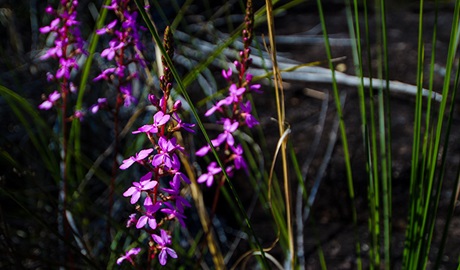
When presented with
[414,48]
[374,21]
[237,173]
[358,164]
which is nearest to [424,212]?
[358,164]

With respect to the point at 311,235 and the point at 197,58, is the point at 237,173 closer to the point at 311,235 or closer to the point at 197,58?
the point at 311,235

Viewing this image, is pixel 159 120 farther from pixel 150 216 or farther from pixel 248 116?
pixel 248 116

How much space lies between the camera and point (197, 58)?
2.26 meters

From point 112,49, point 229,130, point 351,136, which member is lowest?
point 351,136

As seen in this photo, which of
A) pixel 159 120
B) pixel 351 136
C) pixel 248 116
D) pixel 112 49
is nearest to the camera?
pixel 159 120

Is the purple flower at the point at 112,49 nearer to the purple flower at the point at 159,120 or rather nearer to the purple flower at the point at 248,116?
the purple flower at the point at 248,116

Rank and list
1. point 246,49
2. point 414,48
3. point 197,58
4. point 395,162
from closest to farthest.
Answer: point 246,49 → point 395,162 → point 197,58 → point 414,48

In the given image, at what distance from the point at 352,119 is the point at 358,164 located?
0.24m

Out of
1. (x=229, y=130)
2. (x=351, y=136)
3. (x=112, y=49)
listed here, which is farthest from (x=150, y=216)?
(x=351, y=136)

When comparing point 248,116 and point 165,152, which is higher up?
point 165,152

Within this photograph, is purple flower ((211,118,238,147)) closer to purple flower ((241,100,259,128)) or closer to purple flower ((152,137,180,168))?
purple flower ((241,100,259,128))

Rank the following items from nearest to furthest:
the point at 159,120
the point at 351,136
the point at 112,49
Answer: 1. the point at 159,120
2. the point at 112,49
3. the point at 351,136

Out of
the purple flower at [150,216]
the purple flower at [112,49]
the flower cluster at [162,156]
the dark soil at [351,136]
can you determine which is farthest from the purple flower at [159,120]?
the dark soil at [351,136]

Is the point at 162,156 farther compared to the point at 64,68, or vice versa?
the point at 64,68
